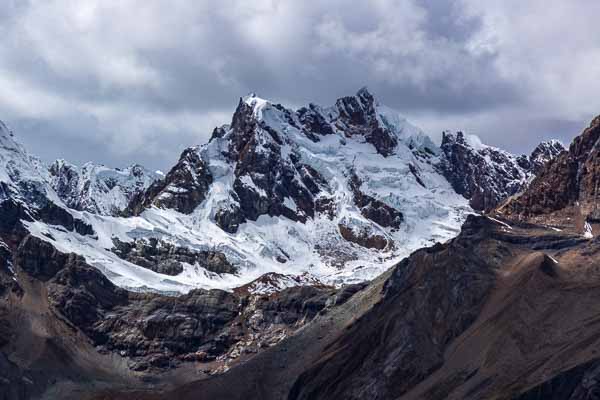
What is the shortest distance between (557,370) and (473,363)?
2872 cm

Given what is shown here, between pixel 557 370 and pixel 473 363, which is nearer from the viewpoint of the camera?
pixel 557 370

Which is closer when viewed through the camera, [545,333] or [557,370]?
[557,370]

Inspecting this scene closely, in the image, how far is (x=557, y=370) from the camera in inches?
6722

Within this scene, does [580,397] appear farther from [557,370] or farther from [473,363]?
[473,363]

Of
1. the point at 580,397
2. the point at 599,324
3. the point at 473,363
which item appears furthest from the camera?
the point at 473,363

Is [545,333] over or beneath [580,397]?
over

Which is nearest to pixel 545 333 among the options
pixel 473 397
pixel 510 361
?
pixel 510 361

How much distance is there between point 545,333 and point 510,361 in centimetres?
1103

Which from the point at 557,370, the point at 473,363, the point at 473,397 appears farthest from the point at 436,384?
the point at 557,370

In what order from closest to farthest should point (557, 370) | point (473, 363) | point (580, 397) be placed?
point (580, 397) → point (557, 370) → point (473, 363)

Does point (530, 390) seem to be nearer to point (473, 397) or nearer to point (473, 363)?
point (473, 397)

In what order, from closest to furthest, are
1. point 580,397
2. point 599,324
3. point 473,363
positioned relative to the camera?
point 580,397 < point 599,324 < point 473,363

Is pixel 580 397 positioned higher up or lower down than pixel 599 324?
lower down

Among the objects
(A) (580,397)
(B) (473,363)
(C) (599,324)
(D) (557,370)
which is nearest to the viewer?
(A) (580,397)
